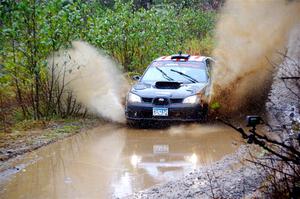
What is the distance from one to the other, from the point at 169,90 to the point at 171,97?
1.21ft

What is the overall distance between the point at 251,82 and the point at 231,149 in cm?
408

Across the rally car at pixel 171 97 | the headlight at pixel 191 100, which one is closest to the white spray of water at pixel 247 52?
the rally car at pixel 171 97

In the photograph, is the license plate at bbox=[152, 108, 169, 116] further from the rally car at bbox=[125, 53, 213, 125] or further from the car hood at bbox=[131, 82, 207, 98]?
the car hood at bbox=[131, 82, 207, 98]

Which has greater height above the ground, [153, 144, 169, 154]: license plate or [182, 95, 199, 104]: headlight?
[182, 95, 199, 104]: headlight

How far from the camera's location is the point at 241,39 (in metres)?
13.6

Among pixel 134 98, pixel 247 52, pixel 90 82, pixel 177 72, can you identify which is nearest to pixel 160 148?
pixel 134 98

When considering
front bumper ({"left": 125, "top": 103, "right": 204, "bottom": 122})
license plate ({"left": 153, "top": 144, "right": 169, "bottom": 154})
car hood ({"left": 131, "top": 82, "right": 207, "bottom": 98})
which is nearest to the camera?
license plate ({"left": 153, "top": 144, "right": 169, "bottom": 154})

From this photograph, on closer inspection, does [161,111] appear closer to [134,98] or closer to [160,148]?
[134,98]

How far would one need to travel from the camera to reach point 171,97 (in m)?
11.3

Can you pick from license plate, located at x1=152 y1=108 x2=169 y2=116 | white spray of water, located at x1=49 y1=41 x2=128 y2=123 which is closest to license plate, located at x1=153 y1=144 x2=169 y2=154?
license plate, located at x1=152 y1=108 x2=169 y2=116

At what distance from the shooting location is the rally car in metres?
11.2

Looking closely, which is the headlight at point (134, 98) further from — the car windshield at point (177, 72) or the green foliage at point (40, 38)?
the green foliage at point (40, 38)

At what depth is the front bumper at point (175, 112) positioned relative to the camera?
36.7ft

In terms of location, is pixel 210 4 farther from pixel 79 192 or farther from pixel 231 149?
pixel 79 192
